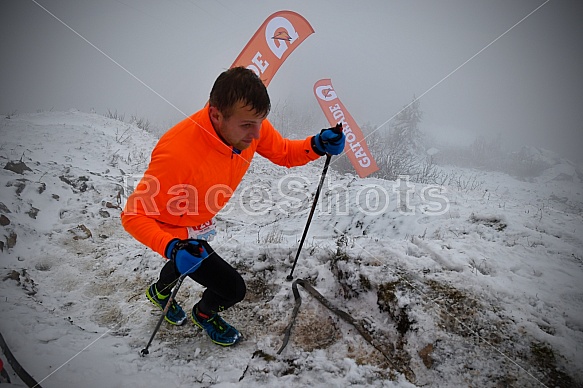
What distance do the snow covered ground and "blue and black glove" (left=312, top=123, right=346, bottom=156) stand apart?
1477 millimetres

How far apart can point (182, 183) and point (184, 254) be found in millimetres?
653

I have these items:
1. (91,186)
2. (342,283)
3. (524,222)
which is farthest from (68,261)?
(524,222)

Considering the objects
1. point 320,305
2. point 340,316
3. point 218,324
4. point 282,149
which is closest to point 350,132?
point 282,149

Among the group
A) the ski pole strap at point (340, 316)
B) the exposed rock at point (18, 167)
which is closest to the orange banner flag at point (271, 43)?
the exposed rock at point (18, 167)

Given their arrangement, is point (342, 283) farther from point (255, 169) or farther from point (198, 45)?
point (198, 45)

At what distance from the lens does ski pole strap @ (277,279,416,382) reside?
98.5 inches

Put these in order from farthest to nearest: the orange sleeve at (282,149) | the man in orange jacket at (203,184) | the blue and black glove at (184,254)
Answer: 1. the orange sleeve at (282,149)
2. the man in orange jacket at (203,184)
3. the blue and black glove at (184,254)

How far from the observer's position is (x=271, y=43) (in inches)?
348

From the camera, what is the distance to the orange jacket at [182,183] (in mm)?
2268

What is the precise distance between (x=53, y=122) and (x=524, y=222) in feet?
52.3

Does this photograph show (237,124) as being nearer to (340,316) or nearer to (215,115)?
(215,115)

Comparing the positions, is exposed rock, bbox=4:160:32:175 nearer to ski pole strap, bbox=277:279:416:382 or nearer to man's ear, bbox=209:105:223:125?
man's ear, bbox=209:105:223:125

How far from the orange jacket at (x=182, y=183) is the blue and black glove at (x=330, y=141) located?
99 cm

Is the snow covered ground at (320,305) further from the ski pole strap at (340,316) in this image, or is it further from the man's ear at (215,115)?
the man's ear at (215,115)
